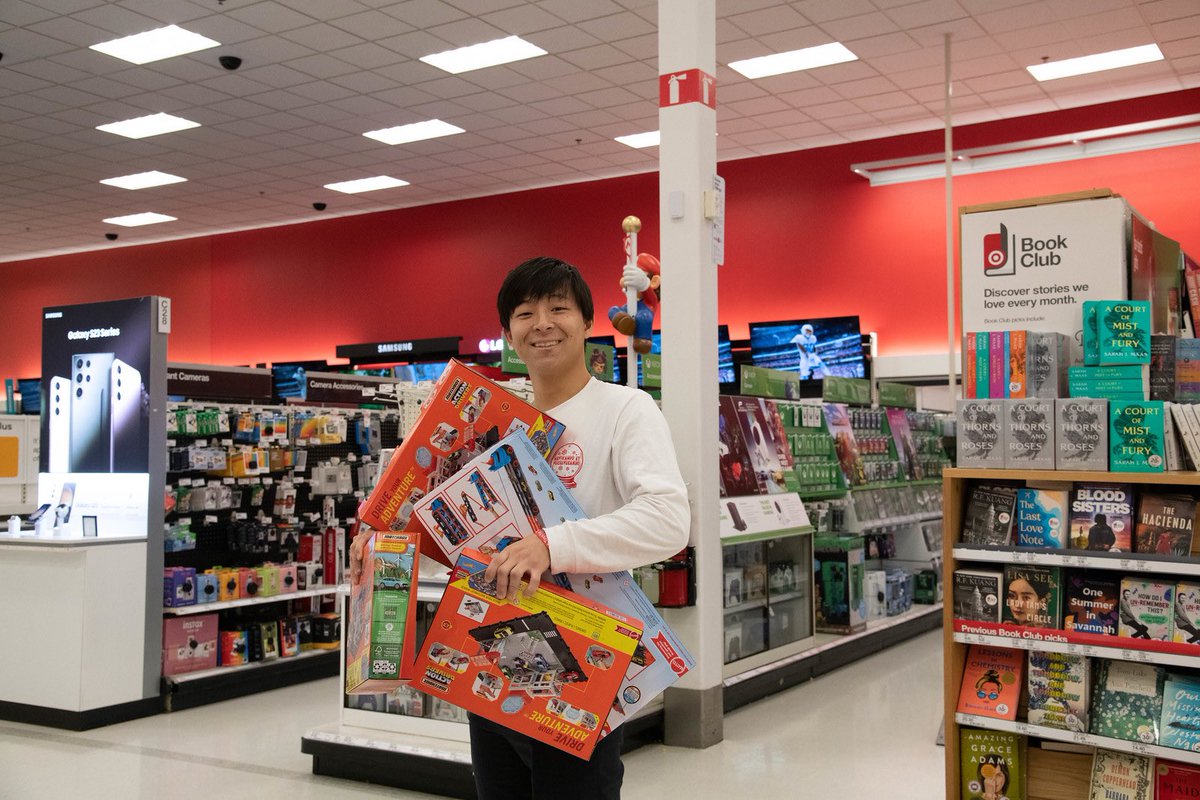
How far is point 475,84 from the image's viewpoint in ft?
30.7

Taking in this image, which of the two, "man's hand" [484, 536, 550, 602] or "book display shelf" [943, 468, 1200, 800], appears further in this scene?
"book display shelf" [943, 468, 1200, 800]

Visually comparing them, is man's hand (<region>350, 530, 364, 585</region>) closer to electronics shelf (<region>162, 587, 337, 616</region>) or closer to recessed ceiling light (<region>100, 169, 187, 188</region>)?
electronics shelf (<region>162, 587, 337, 616</region>)

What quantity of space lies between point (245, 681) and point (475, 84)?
5.44 m

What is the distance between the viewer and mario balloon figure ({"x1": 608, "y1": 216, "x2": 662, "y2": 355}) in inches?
205

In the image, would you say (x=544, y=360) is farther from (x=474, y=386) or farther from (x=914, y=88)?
(x=914, y=88)

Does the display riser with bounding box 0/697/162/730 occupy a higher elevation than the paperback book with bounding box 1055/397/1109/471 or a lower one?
lower

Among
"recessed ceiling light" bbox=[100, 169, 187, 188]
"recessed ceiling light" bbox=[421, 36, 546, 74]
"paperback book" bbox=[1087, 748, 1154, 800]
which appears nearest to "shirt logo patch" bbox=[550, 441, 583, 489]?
"paperback book" bbox=[1087, 748, 1154, 800]

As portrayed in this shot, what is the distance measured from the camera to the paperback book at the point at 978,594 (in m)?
3.50

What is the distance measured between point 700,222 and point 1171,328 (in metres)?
2.07

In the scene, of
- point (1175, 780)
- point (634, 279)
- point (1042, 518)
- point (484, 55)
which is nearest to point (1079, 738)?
point (1175, 780)

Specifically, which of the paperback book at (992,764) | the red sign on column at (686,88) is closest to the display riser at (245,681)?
the red sign on column at (686,88)

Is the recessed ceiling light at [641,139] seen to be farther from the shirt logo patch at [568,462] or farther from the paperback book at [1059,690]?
the shirt logo patch at [568,462]

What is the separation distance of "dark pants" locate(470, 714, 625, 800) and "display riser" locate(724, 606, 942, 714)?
12.6 ft

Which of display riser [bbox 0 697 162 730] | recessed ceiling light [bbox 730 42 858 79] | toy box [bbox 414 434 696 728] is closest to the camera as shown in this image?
toy box [bbox 414 434 696 728]
